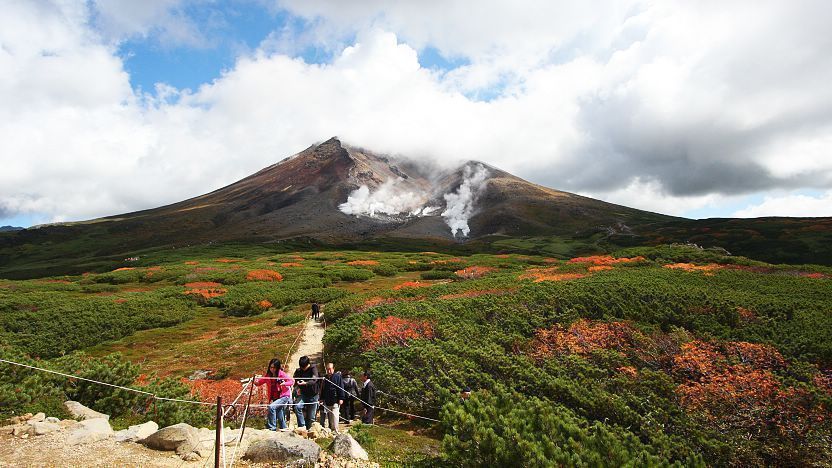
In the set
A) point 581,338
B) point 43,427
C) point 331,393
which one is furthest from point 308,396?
point 581,338

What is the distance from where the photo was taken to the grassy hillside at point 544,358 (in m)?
10.2

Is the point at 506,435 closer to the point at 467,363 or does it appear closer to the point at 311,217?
the point at 467,363

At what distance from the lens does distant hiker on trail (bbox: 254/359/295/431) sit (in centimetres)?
1220

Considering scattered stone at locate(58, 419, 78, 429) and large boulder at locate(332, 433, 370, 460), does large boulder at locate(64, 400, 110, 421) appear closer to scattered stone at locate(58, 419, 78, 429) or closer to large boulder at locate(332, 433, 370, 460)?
scattered stone at locate(58, 419, 78, 429)

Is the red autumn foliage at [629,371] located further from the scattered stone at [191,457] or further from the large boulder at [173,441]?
the large boulder at [173,441]

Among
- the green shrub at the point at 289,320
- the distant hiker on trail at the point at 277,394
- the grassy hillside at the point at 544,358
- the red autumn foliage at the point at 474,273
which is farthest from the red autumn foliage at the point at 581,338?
the red autumn foliage at the point at 474,273

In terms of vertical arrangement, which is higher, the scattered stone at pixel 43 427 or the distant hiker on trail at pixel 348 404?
the scattered stone at pixel 43 427

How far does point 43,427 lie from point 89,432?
3.48 feet

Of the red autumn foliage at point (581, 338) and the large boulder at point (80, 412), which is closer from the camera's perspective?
the large boulder at point (80, 412)

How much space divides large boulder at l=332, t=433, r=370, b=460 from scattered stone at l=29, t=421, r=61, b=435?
6462 mm

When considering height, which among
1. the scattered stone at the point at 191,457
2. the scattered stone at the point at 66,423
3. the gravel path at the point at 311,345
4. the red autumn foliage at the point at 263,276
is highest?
the red autumn foliage at the point at 263,276

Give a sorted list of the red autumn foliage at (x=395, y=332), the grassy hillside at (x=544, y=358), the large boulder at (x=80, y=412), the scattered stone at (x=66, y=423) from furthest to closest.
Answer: the red autumn foliage at (x=395, y=332)
the large boulder at (x=80, y=412)
the grassy hillside at (x=544, y=358)
the scattered stone at (x=66, y=423)

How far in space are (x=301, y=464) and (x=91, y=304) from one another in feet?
123

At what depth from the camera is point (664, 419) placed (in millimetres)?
11578
